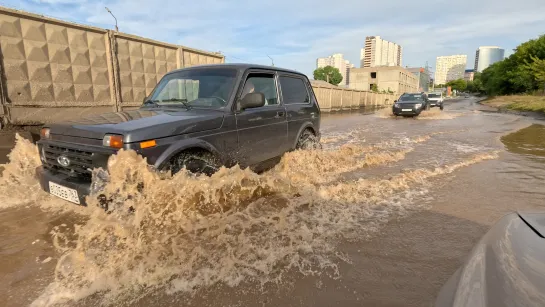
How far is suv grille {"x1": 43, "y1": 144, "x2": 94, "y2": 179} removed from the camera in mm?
2818

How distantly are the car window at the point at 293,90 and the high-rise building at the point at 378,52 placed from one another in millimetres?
130890

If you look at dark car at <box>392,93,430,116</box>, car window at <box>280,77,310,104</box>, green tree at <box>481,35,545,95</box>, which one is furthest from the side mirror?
green tree at <box>481,35,545,95</box>

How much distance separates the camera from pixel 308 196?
163 inches

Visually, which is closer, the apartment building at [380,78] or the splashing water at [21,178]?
the splashing water at [21,178]

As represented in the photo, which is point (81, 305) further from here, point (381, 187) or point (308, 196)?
point (381, 187)

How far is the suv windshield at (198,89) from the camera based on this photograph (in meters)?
3.74

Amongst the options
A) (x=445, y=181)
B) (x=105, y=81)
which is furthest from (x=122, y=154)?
(x=105, y=81)

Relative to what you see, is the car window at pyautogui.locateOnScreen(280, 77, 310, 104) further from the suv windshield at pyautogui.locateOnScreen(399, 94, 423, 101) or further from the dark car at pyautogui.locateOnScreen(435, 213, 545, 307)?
the suv windshield at pyautogui.locateOnScreen(399, 94, 423, 101)

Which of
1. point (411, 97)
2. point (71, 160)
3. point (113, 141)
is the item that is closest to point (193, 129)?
point (113, 141)

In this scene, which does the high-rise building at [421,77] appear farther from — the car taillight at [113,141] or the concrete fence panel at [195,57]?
the car taillight at [113,141]

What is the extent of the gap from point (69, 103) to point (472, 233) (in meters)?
8.49

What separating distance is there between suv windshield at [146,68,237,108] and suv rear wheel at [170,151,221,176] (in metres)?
0.69

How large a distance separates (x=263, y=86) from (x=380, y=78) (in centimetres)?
8348

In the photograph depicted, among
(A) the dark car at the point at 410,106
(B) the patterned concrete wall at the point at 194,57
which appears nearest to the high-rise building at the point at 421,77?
(A) the dark car at the point at 410,106
